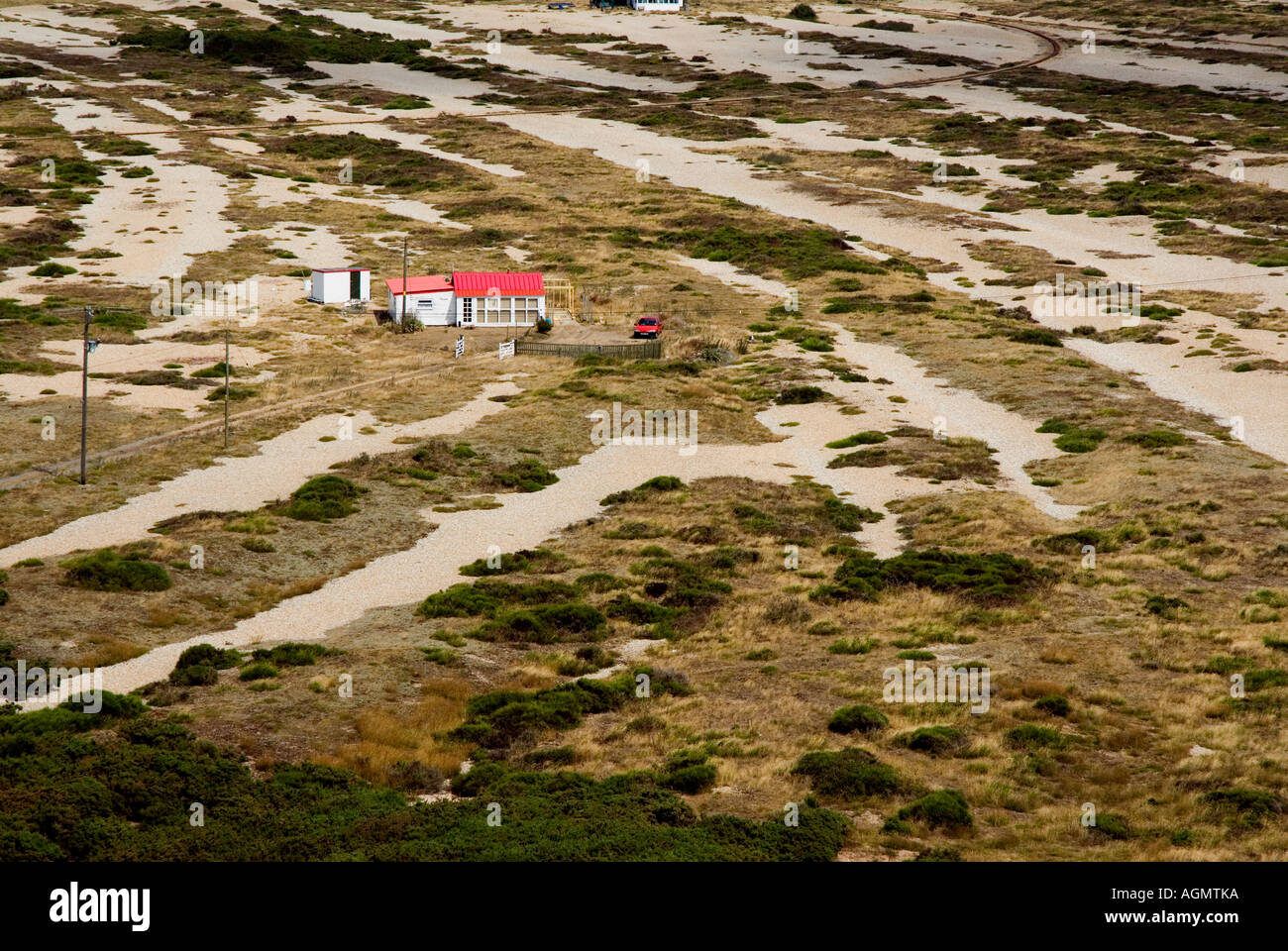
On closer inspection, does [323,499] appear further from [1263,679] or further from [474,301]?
[474,301]

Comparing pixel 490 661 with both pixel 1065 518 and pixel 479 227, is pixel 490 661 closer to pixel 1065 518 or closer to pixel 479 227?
pixel 1065 518

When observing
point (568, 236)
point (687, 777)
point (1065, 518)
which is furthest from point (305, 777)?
point (568, 236)

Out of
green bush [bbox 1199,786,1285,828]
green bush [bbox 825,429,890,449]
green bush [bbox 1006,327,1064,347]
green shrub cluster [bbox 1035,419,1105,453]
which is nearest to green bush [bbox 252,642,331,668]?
green bush [bbox 1199,786,1285,828]

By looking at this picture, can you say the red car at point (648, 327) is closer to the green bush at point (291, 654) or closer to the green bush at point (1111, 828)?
the green bush at point (291, 654)

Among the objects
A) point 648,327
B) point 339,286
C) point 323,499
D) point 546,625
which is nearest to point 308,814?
point 546,625
